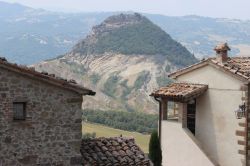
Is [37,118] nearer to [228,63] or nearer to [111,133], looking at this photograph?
[228,63]

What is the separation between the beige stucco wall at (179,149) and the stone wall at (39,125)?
874 centimetres

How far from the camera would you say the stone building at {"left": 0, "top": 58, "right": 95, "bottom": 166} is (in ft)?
60.6

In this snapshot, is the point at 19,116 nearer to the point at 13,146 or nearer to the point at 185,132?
the point at 13,146

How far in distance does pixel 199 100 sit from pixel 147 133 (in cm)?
8535

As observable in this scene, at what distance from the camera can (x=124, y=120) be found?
125812mm

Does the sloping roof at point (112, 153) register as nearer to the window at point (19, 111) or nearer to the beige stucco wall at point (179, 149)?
the window at point (19, 111)

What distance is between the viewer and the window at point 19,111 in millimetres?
18686

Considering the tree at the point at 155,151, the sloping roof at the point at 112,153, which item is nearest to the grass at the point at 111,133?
the tree at the point at 155,151

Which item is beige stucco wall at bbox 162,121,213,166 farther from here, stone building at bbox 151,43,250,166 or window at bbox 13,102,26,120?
window at bbox 13,102,26,120

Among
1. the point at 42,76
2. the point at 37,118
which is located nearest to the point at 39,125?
the point at 37,118

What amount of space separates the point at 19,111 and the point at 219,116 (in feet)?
36.3

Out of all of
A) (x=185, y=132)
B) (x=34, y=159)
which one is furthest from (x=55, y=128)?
(x=185, y=132)

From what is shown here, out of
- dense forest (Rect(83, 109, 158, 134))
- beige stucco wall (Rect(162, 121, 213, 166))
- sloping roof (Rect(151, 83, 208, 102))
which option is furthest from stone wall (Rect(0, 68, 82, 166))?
dense forest (Rect(83, 109, 158, 134))

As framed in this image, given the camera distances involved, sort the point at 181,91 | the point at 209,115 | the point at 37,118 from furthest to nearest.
Answer: 1. the point at 181,91
2. the point at 209,115
3. the point at 37,118
